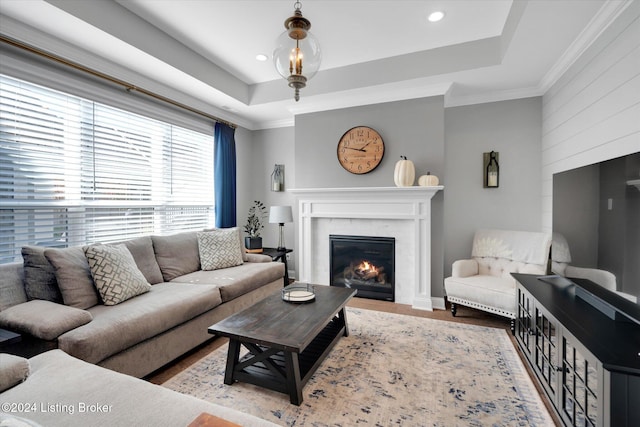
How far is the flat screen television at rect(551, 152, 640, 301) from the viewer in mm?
1446

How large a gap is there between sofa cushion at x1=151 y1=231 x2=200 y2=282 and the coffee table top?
1264mm

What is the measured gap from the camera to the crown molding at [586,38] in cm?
196

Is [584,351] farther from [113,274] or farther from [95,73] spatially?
[95,73]

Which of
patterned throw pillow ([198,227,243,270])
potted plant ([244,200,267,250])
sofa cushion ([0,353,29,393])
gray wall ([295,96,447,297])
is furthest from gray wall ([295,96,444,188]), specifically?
sofa cushion ([0,353,29,393])

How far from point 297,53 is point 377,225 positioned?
97.6 inches

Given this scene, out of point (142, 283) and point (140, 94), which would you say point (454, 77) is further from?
point (142, 283)

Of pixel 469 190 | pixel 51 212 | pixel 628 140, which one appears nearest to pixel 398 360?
pixel 628 140

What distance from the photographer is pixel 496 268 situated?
10.9 feet

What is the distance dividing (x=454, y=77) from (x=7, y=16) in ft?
12.3

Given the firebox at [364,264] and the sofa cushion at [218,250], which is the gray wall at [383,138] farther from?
the sofa cushion at [218,250]

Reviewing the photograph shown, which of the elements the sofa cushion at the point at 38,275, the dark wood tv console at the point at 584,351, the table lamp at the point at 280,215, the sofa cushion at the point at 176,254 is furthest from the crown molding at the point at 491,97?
the sofa cushion at the point at 38,275

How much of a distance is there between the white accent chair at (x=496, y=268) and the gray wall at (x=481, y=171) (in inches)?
11.4

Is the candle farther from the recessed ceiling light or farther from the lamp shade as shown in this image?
the lamp shade

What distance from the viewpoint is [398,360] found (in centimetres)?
228
